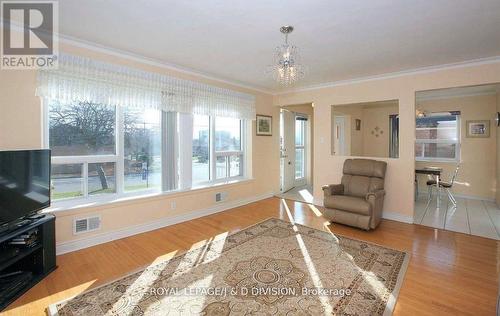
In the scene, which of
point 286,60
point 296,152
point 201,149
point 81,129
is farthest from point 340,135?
point 81,129

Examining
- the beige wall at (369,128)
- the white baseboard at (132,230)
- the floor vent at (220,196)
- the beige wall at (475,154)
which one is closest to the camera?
the white baseboard at (132,230)

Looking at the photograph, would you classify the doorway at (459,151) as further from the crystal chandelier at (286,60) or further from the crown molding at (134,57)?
the crown molding at (134,57)

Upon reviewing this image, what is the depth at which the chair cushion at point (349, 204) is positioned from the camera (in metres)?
3.45

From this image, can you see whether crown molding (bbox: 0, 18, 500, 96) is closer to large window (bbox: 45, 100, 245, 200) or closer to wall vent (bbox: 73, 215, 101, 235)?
large window (bbox: 45, 100, 245, 200)

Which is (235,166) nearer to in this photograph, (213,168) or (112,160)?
(213,168)

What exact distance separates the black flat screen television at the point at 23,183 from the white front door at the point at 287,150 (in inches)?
181

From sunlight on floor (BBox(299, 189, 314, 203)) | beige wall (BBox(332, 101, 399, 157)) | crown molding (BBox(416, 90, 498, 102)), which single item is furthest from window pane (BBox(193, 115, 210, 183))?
crown molding (BBox(416, 90, 498, 102))

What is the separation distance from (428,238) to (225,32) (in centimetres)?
364

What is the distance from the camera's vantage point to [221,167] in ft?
15.8

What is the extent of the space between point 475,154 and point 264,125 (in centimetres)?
469

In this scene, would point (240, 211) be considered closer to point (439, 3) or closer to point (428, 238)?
point (428, 238)

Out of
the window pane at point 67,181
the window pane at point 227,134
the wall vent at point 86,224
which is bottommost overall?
the wall vent at point 86,224

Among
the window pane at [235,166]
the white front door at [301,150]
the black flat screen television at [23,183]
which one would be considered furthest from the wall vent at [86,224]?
the white front door at [301,150]

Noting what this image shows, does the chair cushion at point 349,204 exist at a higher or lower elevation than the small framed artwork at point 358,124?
lower
